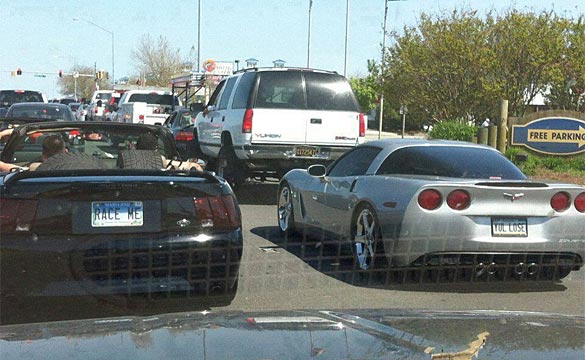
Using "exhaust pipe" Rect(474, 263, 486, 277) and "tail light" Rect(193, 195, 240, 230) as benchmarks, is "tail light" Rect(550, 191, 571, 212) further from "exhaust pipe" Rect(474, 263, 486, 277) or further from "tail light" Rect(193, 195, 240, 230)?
"tail light" Rect(193, 195, 240, 230)

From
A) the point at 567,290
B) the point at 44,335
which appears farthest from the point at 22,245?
the point at 567,290

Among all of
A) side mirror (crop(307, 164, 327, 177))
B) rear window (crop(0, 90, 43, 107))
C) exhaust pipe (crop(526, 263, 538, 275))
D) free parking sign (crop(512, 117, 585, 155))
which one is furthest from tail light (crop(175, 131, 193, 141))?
rear window (crop(0, 90, 43, 107))

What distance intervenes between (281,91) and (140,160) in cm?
628

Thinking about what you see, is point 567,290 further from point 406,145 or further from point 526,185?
point 406,145

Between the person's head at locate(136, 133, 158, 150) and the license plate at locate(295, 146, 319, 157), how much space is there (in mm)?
5380

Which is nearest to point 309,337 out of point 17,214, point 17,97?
point 17,214

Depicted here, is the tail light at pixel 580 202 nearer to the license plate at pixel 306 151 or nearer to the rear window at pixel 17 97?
the license plate at pixel 306 151

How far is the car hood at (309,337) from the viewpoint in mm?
2760

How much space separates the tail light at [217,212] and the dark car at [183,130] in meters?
9.95

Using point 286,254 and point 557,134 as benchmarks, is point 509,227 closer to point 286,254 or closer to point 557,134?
point 286,254

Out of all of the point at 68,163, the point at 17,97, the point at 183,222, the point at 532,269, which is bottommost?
the point at 532,269

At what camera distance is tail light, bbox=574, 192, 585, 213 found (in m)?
7.46

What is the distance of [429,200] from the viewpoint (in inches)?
285

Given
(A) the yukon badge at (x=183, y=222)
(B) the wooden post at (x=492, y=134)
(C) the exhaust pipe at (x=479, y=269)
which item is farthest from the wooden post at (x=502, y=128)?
(A) the yukon badge at (x=183, y=222)
